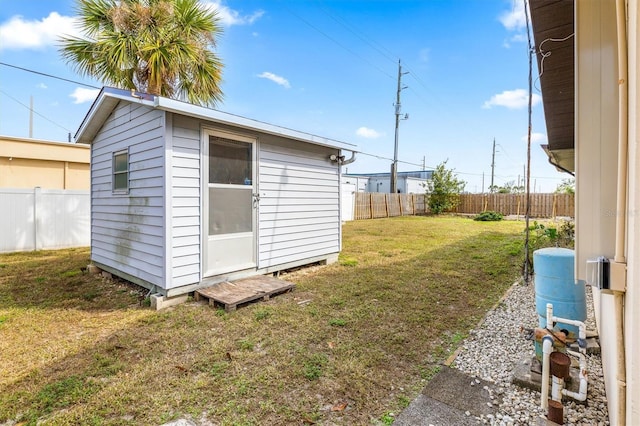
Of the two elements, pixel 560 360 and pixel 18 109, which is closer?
pixel 560 360

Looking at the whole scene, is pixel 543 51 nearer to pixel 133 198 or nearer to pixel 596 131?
pixel 596 131

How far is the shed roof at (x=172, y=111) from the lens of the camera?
3.70 meters

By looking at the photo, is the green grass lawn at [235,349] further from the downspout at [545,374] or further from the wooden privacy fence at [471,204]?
the wooden privacy fence at [471,204]

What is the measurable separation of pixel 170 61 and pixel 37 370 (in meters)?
5.96

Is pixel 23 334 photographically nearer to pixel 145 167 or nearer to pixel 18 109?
pixel 145 167

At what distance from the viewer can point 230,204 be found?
4.52 metres

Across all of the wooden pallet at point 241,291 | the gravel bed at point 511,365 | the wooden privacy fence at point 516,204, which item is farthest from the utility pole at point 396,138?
the gravel bed at point 511,365

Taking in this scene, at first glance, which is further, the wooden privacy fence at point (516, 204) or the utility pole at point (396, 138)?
the utility pole at point (396, 138)

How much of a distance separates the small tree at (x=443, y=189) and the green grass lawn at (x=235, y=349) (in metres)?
15.7

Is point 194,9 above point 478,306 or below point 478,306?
above

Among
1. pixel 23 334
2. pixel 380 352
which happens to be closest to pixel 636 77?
pixel 380 352

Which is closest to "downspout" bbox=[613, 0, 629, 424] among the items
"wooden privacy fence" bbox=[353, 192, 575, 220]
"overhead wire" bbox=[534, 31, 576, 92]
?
"overhead wire" bbox=[534, 31, 576, 92]

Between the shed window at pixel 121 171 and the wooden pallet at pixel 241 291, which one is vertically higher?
the shed window at pixel 121 171

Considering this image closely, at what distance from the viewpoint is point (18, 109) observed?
19.7 metres
